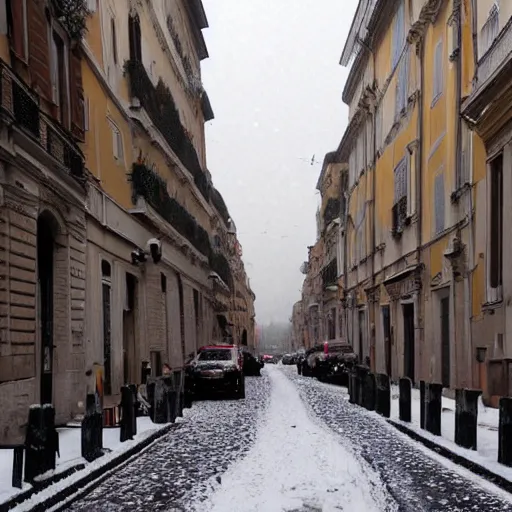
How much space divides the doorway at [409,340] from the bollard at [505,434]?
16287 millimetres

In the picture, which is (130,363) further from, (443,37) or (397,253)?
(443,37)

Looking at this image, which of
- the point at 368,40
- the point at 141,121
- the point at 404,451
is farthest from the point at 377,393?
the point at 368,40

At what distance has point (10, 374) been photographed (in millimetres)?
11539

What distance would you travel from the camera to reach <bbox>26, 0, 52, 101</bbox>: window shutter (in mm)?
13273

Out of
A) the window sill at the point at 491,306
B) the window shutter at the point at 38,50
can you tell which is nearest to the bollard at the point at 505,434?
the window sill at the point at 491,306

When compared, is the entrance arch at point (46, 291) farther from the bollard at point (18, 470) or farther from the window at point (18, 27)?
the bollard at point (18, 470)

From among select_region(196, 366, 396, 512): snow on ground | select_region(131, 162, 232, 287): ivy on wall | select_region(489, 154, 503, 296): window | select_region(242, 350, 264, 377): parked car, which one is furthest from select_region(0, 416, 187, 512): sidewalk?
select_region(242, 350, 264, 377): parked car

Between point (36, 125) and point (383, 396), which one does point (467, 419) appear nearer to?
point (383, 396)

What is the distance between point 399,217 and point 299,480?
19327 millimetres

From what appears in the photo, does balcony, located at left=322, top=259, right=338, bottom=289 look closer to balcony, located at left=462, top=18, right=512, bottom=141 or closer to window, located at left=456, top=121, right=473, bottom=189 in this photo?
window, located at left=456, top=121, right=473, bottom=189

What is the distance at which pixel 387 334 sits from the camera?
96.9ft

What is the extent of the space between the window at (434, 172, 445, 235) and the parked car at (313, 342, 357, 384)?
804 cm

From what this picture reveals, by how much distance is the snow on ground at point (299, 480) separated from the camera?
6.68 metres

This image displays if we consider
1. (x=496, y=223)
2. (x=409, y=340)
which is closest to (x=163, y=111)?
(x=409, y=340)
